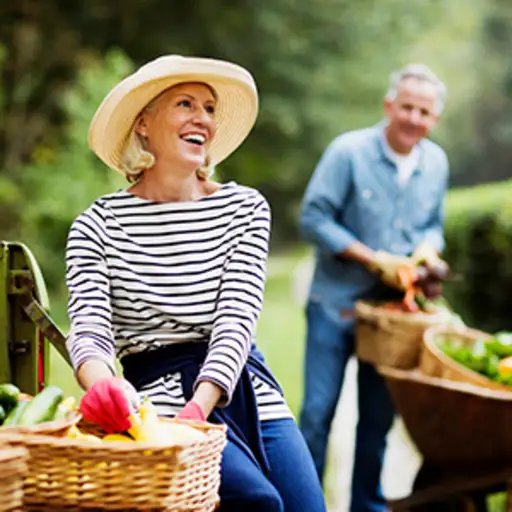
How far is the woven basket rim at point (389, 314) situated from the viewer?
17.3 feet

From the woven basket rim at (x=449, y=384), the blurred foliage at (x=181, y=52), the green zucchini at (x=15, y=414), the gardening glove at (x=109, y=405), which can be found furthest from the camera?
the blurred foliage at (x=181, y=52)

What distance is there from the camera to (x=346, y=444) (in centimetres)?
812

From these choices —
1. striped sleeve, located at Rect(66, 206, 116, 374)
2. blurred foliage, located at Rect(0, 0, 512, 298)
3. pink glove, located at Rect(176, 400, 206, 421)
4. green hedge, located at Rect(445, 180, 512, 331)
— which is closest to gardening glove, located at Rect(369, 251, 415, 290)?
striped sleeve, located at Rect(66, 206, 116, 374)

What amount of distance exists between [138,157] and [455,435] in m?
2.19

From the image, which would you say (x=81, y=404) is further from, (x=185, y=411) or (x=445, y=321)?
(x=445, y=321)

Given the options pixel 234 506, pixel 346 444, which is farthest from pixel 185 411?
pixel 346 444

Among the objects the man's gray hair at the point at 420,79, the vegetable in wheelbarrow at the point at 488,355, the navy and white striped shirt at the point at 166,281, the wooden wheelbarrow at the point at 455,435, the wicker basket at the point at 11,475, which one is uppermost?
the man's gray hair at the point at 420,79

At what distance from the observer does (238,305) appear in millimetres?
3018

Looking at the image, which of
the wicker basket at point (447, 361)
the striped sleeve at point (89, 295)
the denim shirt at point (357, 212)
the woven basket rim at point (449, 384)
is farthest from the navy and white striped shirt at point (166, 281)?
the denim shirt at point (357, 212)

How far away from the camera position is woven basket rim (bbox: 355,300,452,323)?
5.28m

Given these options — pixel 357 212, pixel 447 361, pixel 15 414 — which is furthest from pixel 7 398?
pixel 357 212

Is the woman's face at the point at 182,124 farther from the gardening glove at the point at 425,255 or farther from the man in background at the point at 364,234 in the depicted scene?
the gardening glove at the point at 425,255

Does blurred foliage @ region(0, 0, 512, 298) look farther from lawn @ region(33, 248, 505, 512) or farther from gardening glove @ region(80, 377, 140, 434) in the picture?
gardening glove @ region(80, 377, 140, 434)

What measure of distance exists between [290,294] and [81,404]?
17.1m
